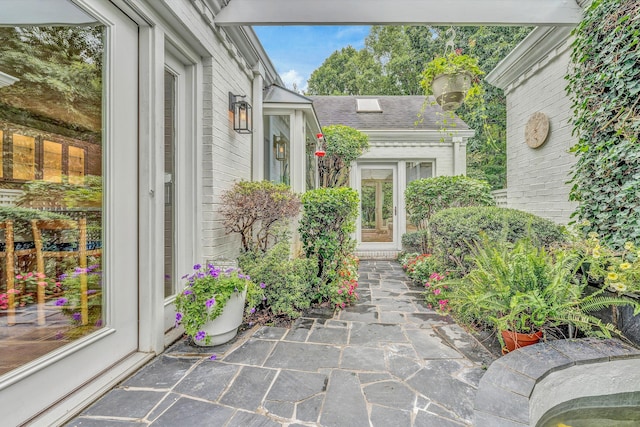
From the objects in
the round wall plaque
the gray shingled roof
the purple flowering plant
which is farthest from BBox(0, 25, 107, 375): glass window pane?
the gray shingled roof

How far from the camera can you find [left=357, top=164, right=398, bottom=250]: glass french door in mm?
7238

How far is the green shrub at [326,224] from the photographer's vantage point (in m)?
3.41

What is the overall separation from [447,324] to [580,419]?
1368 mm

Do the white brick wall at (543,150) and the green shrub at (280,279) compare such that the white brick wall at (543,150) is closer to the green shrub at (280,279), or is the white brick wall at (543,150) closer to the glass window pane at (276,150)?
the green shrub at (280,279)

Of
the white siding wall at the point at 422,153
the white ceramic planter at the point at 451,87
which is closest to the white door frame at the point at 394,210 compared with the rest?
Answer: the white siding wall at the point at 422,153

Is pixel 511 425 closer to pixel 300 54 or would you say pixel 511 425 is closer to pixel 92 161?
pixel 92 161

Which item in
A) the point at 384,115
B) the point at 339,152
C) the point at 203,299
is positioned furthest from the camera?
the point at 384,115

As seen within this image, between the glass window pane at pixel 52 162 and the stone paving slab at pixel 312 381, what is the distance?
1.33 meters

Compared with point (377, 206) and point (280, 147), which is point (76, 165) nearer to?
point (280, 147)

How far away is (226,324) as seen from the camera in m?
2.34

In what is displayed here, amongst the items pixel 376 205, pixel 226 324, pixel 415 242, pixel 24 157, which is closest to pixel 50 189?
pixel 24 157

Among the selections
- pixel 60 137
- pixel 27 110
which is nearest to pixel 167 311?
pixel 60 137

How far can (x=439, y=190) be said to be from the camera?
5.34m

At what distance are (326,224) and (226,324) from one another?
1615mm
